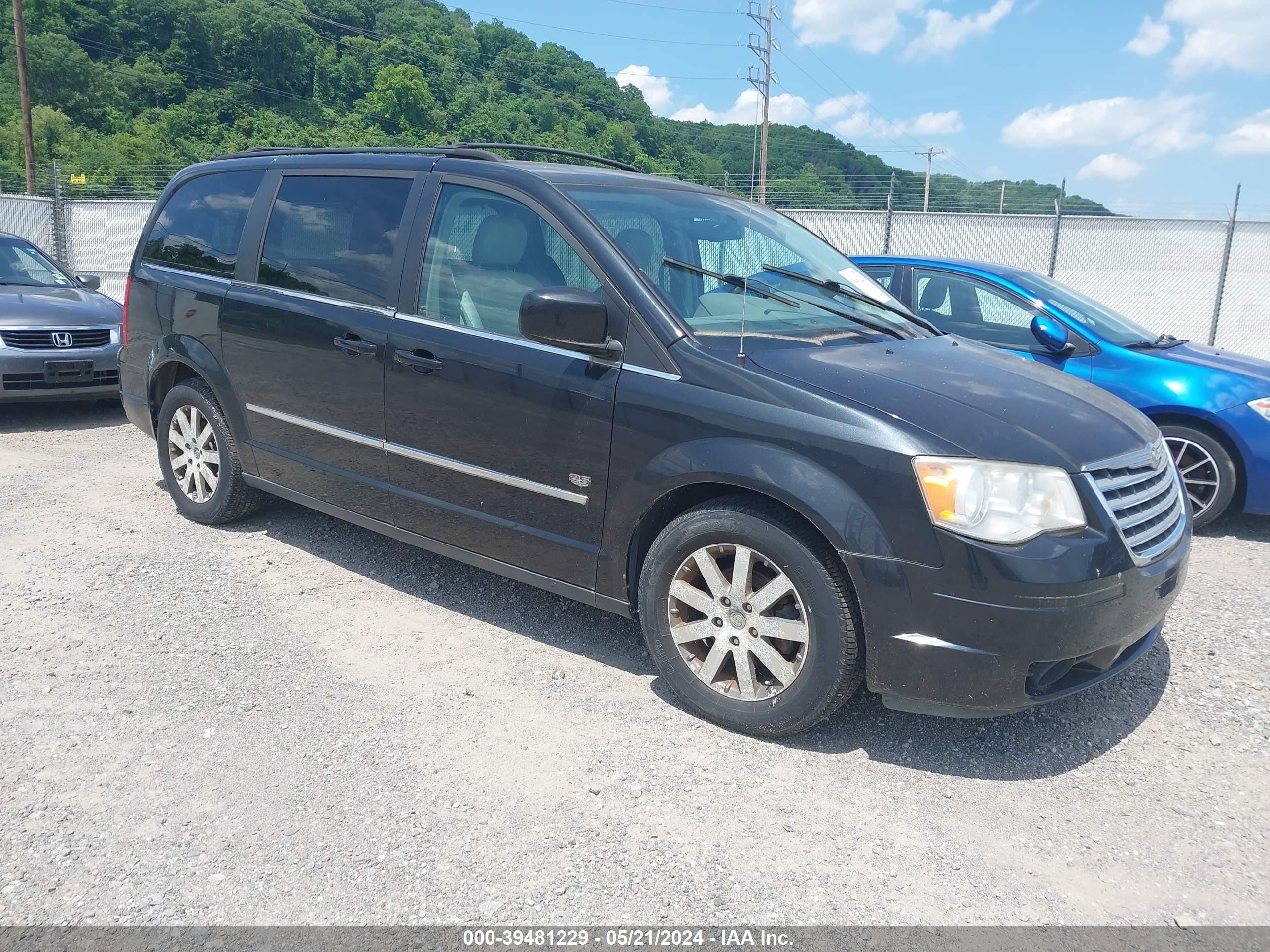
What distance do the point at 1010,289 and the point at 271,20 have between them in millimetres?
66268

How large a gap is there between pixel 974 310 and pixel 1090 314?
743 millimetres

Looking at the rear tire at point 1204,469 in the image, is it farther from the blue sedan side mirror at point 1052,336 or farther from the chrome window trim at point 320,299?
the chrome window trim at point 320,299

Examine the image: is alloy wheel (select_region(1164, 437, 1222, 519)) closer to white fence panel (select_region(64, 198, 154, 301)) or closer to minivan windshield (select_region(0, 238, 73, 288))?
minivan windshield (select_region(0, 238, 73, 288))

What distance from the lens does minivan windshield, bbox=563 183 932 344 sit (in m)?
3.66

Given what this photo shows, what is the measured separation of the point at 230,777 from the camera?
3076 mm

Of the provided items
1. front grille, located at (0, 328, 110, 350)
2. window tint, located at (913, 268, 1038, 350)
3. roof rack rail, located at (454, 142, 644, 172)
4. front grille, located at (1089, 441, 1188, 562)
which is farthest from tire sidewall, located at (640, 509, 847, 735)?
front grille, located at (0, 328, 110, 350)

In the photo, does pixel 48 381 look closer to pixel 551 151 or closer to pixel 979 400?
pixel 551 151

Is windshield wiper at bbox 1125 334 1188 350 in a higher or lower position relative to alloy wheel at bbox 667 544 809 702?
higher

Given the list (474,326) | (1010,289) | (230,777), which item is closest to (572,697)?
(230,777)

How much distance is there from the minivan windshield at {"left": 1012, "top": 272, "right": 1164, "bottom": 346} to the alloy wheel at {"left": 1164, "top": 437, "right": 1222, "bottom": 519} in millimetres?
722

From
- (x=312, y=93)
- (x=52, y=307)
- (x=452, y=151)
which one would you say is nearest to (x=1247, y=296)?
(x=452, y=151)

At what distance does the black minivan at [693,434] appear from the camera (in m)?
2.99

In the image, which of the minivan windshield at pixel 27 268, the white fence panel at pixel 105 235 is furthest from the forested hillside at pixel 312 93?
the minivan windshield at pixel 27 268

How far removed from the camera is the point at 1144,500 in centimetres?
329
